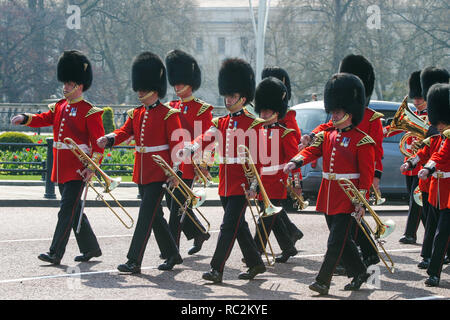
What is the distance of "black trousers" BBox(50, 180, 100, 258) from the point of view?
7953 mm

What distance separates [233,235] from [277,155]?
4.60 feet

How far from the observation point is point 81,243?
8242mm

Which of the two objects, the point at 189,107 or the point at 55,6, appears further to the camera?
the point at 55,6

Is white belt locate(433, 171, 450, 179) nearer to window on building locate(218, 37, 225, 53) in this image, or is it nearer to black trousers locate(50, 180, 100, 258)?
black trousers locate(50, 180, 100, 258)

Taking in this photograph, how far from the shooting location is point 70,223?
805 cm

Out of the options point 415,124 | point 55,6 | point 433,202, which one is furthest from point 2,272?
point 55,6

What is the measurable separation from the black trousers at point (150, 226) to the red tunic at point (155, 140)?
107 millimetres

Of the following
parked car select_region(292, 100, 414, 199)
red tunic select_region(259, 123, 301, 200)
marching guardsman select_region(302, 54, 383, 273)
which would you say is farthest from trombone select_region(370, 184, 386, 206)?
parked car select_region(292, 100, 414, 199)

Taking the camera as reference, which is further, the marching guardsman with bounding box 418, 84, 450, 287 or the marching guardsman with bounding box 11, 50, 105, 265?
the marching guardsman with bounding box 11, 50, 105, 265

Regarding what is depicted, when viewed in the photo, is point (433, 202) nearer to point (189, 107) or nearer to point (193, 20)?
point (189, 107)

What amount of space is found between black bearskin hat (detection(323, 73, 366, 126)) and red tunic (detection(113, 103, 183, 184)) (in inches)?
55.3

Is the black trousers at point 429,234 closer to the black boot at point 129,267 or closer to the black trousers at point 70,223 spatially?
the black boot at point 129,267
